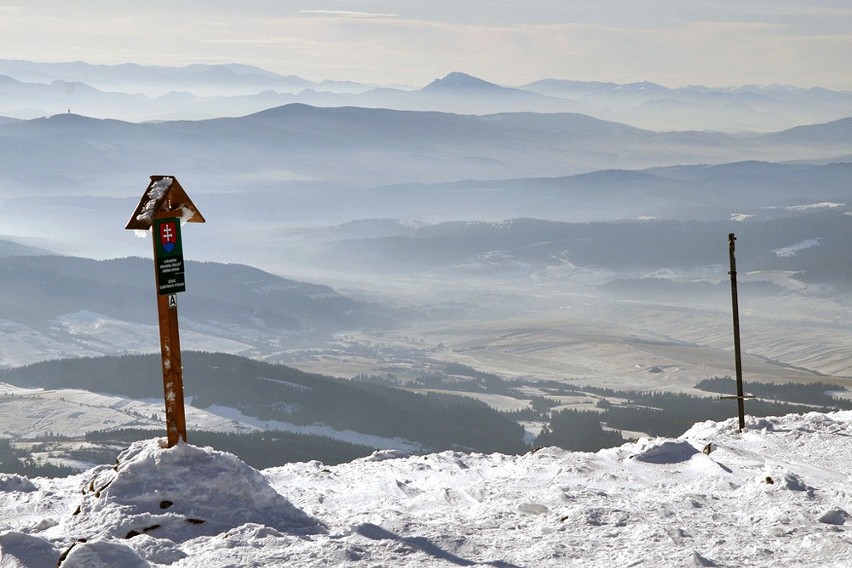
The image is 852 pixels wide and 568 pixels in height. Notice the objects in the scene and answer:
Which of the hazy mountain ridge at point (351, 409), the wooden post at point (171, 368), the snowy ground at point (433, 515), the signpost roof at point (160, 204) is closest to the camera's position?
the snowy ground at point (433, 515)

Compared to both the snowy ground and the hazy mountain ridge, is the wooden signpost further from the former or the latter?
the hazy mountain ridge

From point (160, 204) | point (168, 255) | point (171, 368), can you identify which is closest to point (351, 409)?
point (171, 368)

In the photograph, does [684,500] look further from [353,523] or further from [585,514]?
[353,523]

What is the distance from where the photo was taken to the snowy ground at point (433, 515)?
15.0 meters

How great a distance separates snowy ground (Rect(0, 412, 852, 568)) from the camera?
15.0 m

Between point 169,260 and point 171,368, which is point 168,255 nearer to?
point 169,260

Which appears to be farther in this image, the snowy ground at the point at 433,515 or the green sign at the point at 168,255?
the green sign at the point at 168,255

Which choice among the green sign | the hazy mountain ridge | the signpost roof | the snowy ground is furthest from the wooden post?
the hazy mountain ridge

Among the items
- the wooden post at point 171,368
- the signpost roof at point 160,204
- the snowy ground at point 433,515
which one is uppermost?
the signpost roof at point 160,204

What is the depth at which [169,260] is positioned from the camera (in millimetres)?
18547

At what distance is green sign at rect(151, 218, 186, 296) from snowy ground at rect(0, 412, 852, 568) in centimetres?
294

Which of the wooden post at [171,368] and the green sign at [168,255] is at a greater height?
the green sign at [168,255]

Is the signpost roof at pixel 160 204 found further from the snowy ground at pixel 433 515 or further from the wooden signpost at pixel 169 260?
the snowy ground at pixel 433 515

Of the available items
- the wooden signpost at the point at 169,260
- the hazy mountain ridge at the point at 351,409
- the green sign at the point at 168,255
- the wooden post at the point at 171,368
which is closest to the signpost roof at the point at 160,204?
the wooden signpost at the point at 169,260
